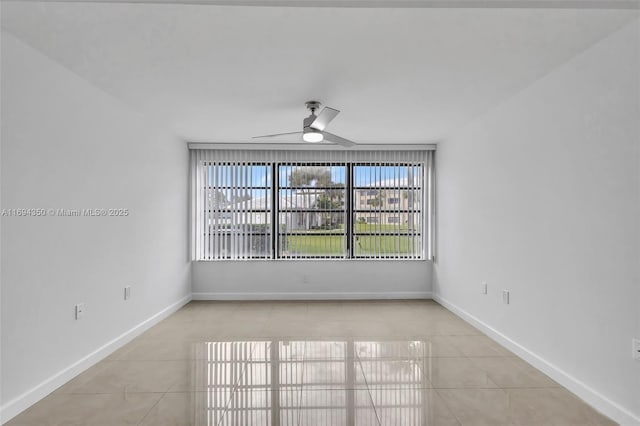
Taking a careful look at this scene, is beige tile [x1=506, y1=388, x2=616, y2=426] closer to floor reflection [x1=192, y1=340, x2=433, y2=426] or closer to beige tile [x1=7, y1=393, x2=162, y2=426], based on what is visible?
floor reflection [x1=192, y1=340, x2=433, y2=426]

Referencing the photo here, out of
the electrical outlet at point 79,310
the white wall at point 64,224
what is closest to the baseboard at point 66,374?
the white wall at point 64,224

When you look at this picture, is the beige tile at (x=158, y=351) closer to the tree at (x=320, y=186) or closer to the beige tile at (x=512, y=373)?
the beige tile at (x=512, y=373)

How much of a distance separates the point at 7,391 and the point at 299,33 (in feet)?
9.40

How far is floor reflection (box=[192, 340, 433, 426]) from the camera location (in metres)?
2.49

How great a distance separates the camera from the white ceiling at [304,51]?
2268 millimetres

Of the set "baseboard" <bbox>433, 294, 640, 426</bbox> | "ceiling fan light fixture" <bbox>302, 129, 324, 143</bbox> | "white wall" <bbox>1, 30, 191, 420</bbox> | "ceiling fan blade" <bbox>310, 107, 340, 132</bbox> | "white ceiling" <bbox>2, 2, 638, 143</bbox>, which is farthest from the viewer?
"ceiling fan light fixture" <bbox>302, 129, 324, 143</bbox>

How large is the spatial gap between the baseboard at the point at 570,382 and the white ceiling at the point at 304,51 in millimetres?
2288

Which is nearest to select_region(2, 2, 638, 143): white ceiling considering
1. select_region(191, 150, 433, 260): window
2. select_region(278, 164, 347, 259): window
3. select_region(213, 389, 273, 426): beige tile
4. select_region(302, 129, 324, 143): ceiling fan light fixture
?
select_region(302, 129, 324, 143): ceiling fan light fixture

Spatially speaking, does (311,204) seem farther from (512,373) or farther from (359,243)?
(512,373)

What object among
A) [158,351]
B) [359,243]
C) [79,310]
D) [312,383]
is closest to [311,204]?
[359,243]

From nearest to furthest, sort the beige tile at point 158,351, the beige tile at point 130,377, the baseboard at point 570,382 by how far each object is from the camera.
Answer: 1. the baseboard at point 570,382
2. the beige tile at point 130,377
3. the beige tile at point 158,351

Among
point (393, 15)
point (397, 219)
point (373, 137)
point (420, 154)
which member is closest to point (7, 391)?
point (393, 15)

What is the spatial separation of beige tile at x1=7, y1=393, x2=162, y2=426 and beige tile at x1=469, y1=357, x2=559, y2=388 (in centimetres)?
254

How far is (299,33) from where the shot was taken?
8.14 feet
